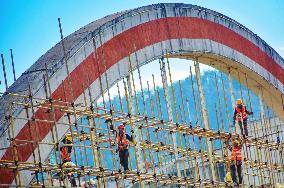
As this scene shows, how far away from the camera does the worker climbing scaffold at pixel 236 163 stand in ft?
74.0

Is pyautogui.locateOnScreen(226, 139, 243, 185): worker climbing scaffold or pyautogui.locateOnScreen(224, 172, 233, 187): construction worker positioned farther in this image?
pyautogui.locateOnScreen(224, 172, 233, 187): construction worker

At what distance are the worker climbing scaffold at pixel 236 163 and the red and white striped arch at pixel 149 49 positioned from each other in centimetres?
306

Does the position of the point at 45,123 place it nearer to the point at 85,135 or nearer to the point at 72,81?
Result: the point at 72,81

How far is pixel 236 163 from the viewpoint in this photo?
2256 centimetres

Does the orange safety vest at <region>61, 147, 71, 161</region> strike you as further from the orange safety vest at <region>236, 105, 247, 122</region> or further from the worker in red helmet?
the orange safety vest at <region>236, 105, 247, 122</region>

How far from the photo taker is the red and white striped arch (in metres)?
16.9

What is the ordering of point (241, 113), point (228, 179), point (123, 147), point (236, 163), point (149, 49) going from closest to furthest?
point (123, 147)
point (149, 49)
point (236, 163)
point (228, 179)
point (241, 113)

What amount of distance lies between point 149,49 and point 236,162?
5297mm

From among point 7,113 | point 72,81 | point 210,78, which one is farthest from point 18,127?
point 210,78

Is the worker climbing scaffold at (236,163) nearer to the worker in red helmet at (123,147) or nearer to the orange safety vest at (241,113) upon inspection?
the orange safety vest at (241,113)

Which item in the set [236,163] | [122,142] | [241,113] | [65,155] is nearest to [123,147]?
[122,142]

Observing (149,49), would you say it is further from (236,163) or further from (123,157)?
(236,163)

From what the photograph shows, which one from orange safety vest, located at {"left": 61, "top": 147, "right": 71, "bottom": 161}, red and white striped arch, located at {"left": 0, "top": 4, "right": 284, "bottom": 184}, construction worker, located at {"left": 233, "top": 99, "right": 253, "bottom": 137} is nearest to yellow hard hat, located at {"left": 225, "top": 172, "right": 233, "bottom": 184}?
construction worker, located at {"left": 233, "top": 99, "right": 253, "bottom": 137}

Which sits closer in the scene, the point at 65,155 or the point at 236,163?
the point at 65,155
